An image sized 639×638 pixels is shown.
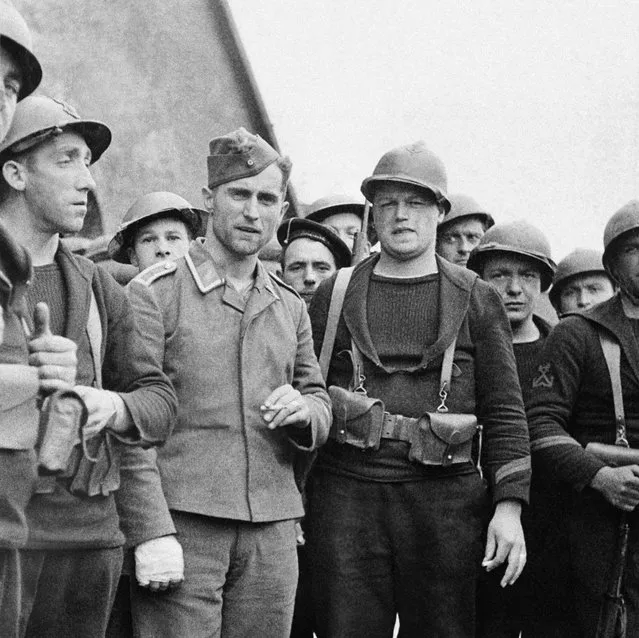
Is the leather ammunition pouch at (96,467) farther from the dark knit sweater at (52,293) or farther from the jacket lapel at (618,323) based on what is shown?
the jacket lapel at (618,323)

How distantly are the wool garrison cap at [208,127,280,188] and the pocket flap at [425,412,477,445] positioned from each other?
4.11 ft

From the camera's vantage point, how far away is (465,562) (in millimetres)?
4742

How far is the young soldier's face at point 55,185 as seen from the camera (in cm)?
357

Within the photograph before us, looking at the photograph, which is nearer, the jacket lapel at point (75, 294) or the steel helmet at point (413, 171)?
the jacket lapel at point (75, 294)

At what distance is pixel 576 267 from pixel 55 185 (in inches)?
160

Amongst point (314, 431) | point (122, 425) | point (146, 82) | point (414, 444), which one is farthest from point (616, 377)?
point (146, 82)

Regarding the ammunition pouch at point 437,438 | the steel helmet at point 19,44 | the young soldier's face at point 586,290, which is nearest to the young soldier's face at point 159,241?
the ammunition pouch at point 437,438

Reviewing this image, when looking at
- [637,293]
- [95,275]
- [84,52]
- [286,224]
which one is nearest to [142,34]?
[84,52]

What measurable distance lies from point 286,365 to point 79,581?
1375mm

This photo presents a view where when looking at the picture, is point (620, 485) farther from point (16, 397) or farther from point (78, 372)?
point (16, 397)

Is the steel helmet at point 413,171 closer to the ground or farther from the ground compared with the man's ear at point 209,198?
farther from the ground

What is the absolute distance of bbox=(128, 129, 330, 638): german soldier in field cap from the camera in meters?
4.18

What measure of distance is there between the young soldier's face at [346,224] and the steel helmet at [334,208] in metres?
0.04

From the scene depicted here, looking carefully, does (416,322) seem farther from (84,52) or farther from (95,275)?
(84,52)
